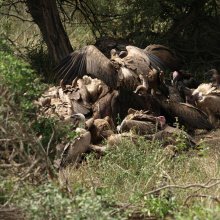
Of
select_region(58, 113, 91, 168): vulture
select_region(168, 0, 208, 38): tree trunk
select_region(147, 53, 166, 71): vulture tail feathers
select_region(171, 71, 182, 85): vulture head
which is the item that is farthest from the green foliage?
select_region(168, 0, 208, 38): tree trunk

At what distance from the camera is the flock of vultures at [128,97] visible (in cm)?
588

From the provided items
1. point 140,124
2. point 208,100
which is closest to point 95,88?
point 140,124

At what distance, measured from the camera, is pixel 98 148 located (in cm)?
536

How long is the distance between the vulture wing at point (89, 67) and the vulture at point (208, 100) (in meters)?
1.45

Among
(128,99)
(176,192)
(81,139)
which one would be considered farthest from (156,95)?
(176,192)

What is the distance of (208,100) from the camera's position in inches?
258

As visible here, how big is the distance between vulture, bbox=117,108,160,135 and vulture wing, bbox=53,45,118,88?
2.99 feet

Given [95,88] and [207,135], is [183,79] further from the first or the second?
[95,88]

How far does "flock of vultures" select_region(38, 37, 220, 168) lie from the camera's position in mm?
5883

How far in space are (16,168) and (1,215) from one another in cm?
42

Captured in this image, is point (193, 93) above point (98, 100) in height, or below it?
below

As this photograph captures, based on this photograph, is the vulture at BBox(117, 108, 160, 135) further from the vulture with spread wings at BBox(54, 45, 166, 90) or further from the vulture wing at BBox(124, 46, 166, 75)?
the vulture wing at BBox(124, 46, 166, 75)

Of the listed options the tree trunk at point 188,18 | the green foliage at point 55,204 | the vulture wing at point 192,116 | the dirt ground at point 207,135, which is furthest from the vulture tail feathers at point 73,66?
the green foliage at point 55,204

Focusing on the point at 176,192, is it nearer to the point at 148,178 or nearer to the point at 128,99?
the point at 148,178
